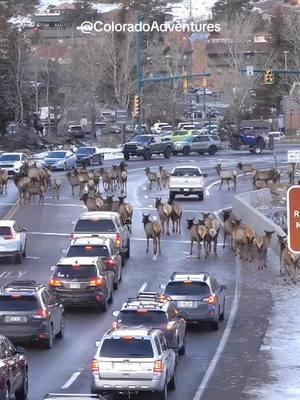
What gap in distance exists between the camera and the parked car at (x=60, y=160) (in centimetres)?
7562

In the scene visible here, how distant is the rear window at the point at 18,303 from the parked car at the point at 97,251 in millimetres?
8261

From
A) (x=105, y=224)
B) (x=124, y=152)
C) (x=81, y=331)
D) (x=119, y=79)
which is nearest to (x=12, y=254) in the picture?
(x=105, y=224)

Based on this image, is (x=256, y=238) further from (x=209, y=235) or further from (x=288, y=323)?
(x=288, y=323)

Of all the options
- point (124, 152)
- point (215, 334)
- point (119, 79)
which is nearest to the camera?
point (215, 334)

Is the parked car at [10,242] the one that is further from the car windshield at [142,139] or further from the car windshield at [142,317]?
the car windshield at [142,139]

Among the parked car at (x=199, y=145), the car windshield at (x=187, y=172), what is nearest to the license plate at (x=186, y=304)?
the car windshield at (x=187, y=172)

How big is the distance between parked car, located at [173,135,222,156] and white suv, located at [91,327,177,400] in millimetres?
66225

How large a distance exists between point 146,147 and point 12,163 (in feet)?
47.5

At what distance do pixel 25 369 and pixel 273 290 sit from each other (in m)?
14.9

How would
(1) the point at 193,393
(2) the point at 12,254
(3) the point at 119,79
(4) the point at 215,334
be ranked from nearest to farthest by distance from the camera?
(1) the point at 193,393, (4) the point at 215,334, (2) the point at 12,254, (3) the point at 119,79

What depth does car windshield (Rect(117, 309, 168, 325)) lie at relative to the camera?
26.2 meters

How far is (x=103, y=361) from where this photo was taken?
2256 cm

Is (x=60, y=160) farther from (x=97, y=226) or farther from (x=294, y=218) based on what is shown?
(x=294, y=218)

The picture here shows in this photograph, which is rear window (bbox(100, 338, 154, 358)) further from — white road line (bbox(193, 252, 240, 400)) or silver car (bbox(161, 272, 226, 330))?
silver car (bbox(161, 272, 226, 330))
